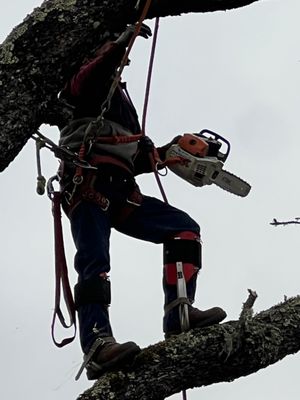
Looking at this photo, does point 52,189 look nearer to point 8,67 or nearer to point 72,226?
point 72,226

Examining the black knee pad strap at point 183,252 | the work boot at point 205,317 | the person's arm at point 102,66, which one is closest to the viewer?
the person's arm at point 102,66

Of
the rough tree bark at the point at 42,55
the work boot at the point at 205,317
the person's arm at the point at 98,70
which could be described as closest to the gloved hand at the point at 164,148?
the person's arm at the point at 98,70

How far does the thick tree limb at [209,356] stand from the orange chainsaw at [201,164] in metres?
1.12

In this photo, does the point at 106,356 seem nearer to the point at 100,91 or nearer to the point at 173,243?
the point at 173,243

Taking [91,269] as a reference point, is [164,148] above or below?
above

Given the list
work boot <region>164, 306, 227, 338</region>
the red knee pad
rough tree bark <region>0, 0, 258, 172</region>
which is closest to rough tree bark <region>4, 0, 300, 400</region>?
rough tree bark <region>0, 0, 258, 172</region>

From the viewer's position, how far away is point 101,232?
3.63m

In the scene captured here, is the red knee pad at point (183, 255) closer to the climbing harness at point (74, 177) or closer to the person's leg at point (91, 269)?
the climbing harness at point (74, 177)

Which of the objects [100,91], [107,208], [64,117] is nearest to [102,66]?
[100,91]

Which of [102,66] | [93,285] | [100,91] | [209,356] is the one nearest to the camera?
[209,356]

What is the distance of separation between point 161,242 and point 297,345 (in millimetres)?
1028

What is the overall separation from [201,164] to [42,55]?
1.84 meters

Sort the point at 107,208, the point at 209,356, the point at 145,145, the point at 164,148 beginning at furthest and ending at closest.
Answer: the point at 164,148 < the point at 145,145 < the point at 107,208 < the point at 209,356

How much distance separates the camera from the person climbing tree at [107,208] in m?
3.42
